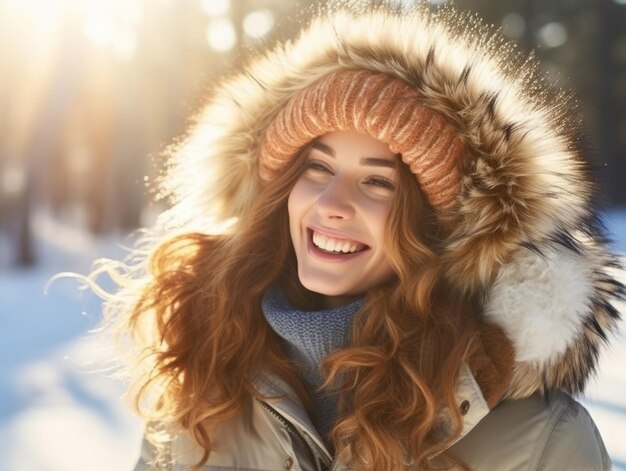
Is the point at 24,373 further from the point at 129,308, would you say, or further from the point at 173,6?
the point at 173,6

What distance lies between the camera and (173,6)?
15.9 m

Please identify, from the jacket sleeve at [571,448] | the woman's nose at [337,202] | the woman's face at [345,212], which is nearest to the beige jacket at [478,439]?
the jacket sleeve at [571,448]

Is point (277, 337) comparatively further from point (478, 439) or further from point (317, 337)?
point (478, 439)

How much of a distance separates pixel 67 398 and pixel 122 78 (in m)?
11.8

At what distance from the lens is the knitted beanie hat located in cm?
188

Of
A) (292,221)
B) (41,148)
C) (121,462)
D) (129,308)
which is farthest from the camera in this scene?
(41,148)

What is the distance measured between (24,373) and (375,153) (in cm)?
461

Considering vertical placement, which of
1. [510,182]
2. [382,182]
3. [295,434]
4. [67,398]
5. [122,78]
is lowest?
[67,398]

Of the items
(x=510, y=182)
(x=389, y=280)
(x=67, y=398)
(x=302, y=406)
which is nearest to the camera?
(x=510, y=182)

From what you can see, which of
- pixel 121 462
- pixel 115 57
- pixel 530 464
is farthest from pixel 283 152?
pixel 115 57

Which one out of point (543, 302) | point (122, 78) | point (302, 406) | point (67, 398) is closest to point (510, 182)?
point (543, 302)

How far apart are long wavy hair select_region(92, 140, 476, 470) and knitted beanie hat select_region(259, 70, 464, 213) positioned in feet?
0.23

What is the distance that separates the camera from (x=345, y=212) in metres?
1.95

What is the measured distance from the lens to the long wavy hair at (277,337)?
180 centimetres
